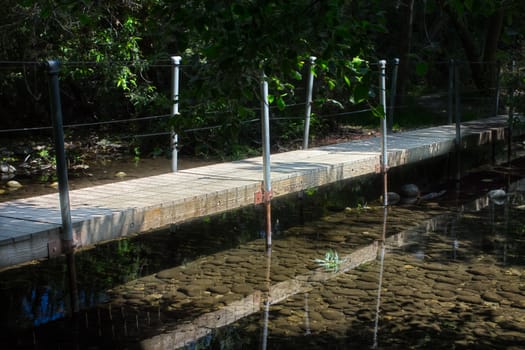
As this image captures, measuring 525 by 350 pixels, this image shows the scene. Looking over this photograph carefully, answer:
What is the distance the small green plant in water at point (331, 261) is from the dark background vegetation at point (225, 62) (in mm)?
1307

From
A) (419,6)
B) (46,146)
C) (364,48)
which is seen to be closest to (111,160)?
(46,146)

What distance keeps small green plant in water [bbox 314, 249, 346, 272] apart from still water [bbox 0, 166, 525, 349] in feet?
0.06

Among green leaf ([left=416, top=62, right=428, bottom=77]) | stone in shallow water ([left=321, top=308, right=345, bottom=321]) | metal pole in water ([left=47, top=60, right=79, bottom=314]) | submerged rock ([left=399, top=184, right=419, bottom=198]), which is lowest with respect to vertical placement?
submerged rock ([left=399, top=184, right=419, bottom=198])

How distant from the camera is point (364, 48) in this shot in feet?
10.5

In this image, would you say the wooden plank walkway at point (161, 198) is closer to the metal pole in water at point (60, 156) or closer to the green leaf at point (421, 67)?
the metal pole in water at point (60, 156)

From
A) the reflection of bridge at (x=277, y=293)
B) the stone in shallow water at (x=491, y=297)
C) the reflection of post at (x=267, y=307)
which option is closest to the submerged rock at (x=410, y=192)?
the reflection of bridge at (x=277, y=293)

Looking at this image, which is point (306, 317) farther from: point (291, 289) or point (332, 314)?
point (291, 289)

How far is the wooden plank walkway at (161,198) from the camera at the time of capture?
479 centimetres

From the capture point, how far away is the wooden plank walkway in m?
4.79

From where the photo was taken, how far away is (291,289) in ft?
18.3

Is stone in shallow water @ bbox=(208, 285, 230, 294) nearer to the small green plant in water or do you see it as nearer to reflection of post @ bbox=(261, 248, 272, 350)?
reflection of post @ bbox=(261, 248, 272, 350)

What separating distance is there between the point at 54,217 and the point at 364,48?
112 inches

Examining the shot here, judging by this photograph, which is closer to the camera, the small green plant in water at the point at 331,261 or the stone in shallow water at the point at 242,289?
the stone in shallow water at the point at 242,289

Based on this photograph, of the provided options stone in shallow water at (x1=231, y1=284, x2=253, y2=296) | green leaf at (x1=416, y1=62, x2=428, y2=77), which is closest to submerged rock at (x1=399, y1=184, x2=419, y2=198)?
stone in shallow water at (x1=231, y1=284, x2=253, y2=296)
